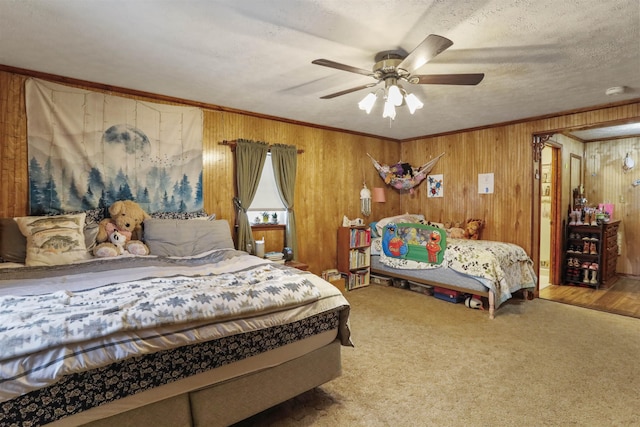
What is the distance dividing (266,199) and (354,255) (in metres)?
1.52

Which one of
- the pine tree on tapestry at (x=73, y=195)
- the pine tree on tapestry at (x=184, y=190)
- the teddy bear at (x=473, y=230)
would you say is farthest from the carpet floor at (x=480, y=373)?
the pine tree on tapestry at (x=73, y=195)

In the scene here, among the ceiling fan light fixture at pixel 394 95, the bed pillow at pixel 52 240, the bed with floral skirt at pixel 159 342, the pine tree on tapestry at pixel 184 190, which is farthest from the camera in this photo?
the pine tree on tapestry at pixel 184 190

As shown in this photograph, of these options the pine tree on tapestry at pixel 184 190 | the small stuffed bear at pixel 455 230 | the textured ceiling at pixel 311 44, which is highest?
the textured ceiling at pixel 311 44

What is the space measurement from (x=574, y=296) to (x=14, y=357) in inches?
218

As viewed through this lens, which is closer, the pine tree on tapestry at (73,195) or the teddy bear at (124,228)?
the teddy bear at (124,228)

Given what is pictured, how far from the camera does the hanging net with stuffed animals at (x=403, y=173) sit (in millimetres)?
5406

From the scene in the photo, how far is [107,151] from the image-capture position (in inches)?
123

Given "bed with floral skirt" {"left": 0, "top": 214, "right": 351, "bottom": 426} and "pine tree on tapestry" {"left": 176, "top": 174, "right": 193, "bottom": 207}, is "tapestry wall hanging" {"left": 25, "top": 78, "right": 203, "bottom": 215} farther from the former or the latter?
"bed with floral skirt" {"left": 0, "top": 214, "right": 351, "bottom": 426}

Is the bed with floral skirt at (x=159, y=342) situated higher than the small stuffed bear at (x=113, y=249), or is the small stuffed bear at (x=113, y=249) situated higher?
the small stuffed bear at (x=113, y=249)

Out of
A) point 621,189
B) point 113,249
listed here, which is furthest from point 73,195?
point 621,189

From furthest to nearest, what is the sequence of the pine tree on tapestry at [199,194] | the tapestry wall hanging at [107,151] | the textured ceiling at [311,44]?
1. the pine tree on tapestry at [199,194]
2. the tapestry wall hanging at [107,151]
3. the textured ceiling at [311,44]

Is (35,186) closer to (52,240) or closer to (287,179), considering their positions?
(52,240)

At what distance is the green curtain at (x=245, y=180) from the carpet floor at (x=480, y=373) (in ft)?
5.07

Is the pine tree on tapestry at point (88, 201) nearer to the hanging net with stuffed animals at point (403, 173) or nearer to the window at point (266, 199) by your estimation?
the window at point (266, 199)
